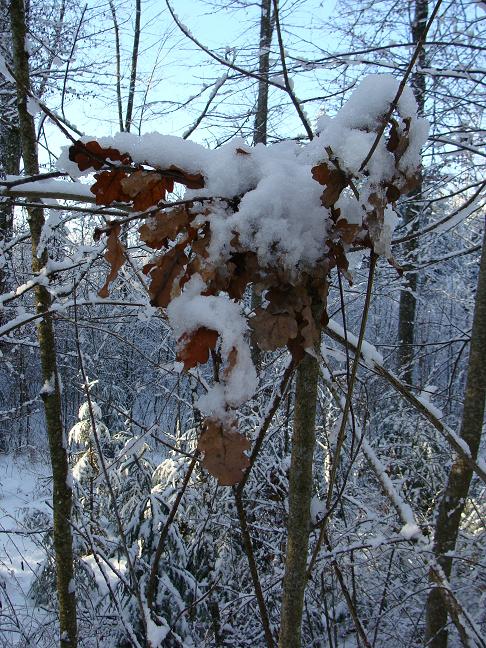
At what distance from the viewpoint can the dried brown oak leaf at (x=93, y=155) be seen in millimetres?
599

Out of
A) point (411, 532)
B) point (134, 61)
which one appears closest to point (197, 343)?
point (411, 532)

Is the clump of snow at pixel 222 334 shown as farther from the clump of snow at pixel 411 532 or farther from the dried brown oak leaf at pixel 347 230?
the clump of snow at pixel 411 532

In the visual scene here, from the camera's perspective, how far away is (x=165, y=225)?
24.5 inches

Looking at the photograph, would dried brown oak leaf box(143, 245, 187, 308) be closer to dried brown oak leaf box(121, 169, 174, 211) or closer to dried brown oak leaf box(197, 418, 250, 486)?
dried brown oak leaf box(121, 169, 174, 211)

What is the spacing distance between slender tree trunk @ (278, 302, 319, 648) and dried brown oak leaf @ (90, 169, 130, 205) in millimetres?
356

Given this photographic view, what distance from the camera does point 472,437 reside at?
2652 millimetres

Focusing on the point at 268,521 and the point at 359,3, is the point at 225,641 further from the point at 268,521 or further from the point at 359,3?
the point at 359,3

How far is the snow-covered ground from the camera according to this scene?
4778 mm

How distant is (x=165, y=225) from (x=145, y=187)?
0.19ft

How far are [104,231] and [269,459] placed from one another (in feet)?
13.0

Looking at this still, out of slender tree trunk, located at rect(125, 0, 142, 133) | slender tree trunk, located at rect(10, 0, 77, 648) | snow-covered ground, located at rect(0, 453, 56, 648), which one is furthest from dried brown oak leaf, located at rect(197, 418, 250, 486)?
slender tree trunk, located at rect(125, 0, 142, 133)

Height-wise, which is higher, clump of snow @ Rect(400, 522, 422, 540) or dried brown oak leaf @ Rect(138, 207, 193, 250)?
dried brown oak leaf @ Rect(138, 207, 193, 250)

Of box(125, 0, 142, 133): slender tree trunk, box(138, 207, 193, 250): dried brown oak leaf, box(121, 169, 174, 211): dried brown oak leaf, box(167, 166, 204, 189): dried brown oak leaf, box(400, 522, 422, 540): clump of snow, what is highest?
box(125, 0, 142, 133): slender tree trunk

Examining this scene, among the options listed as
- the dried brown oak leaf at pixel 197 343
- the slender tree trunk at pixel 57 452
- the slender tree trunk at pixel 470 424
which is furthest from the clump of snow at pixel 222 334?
the slender tree trunk at pixel 470 424
